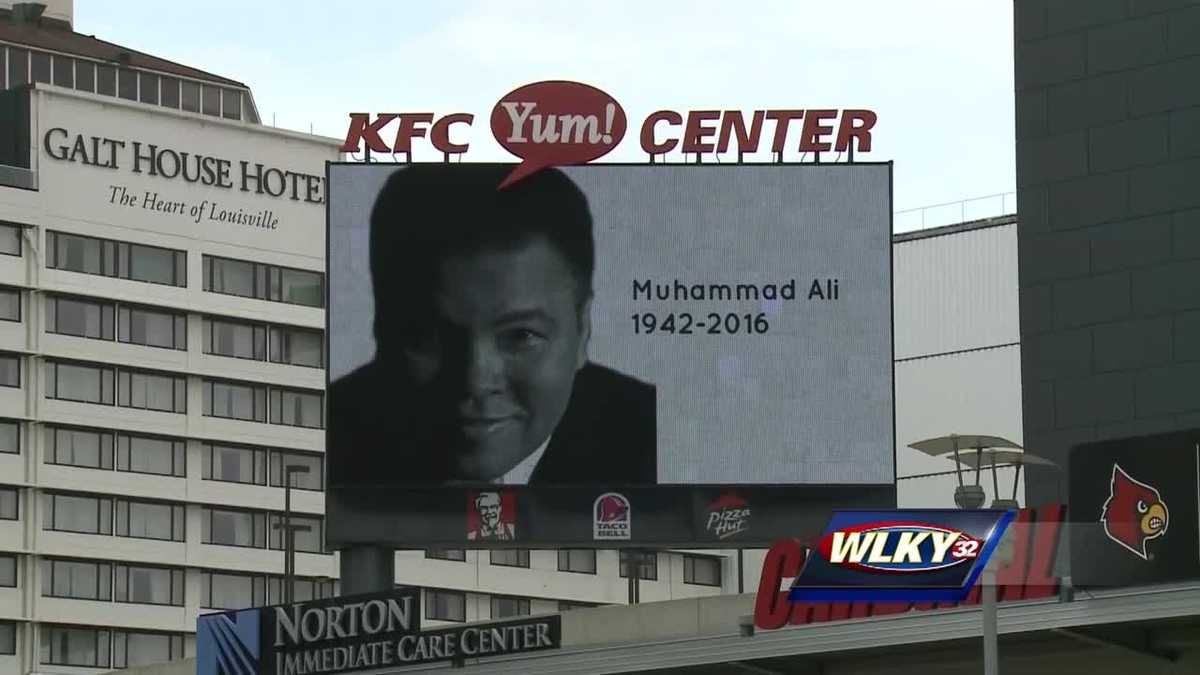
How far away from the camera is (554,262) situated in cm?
4619

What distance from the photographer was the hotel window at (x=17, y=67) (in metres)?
106

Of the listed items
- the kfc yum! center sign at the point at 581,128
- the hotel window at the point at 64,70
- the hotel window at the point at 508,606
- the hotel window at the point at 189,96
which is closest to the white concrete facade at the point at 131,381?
the hotel window at the point at 508,606

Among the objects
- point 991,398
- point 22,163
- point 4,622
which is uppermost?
point 22,163

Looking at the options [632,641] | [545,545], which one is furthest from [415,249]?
[632,641]

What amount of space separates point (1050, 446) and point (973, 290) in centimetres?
5251

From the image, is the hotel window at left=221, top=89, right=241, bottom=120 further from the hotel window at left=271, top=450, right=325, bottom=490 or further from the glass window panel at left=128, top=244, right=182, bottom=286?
the hotel window at left=271, top=450, right=325, bottom=490

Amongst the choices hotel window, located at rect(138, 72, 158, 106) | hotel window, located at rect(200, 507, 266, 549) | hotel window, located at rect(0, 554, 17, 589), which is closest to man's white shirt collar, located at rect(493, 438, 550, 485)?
hotel window, located at rect(0, 554, 17, 589)

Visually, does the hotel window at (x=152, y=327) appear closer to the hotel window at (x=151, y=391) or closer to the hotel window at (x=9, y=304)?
the hotel window at (x=151, y=391)

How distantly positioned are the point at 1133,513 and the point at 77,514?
74.2m

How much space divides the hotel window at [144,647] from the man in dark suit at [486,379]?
198 feet

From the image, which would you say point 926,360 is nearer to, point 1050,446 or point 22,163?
point 22,163

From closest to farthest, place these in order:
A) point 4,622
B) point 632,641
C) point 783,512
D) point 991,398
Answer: point 632,641
point 783,512
point 991,398
point 4,622

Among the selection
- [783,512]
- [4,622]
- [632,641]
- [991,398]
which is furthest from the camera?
[4,622]

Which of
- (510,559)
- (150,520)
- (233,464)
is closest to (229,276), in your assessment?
(233,464)
